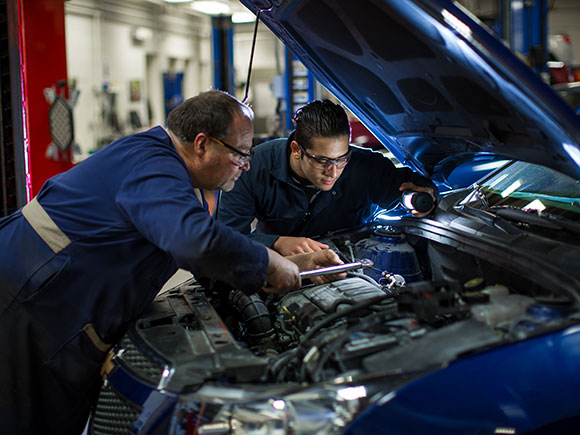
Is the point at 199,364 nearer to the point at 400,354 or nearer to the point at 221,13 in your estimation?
the point at 400,354

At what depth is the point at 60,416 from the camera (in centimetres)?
175

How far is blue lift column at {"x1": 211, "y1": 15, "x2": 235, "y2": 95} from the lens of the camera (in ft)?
22.9

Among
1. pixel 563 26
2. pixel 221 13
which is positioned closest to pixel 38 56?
pixel 221 13

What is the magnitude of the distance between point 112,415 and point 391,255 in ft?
4.13

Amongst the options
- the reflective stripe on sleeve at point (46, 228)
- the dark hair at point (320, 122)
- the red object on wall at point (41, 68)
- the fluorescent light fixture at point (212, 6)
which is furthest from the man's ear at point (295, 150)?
the fluorescent light fixture at point (212, 6)

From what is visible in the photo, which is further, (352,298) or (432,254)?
(432,254)

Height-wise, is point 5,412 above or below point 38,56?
below

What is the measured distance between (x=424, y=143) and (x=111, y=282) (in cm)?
141

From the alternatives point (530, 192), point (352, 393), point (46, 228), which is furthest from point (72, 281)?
point (530, 192)

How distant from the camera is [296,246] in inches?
84.9

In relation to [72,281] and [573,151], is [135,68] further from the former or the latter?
[573,151]

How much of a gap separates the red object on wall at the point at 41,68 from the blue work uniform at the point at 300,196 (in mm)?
2843

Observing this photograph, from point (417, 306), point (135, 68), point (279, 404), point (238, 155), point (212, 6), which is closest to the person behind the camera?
point (279, 404)

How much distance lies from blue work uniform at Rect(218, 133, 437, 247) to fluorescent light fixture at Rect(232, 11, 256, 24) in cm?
481
